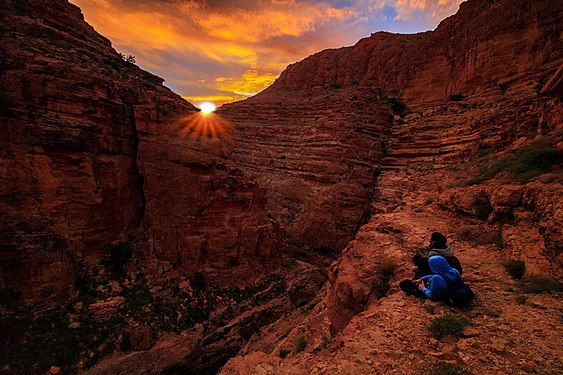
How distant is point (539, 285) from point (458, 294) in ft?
5.03

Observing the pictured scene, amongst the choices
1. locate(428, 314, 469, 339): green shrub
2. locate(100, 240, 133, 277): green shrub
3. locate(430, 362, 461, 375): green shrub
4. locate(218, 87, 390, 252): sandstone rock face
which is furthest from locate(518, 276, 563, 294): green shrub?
locate(218, 87, 390, 252): sandstone rock face

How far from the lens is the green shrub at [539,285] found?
4.76 meters

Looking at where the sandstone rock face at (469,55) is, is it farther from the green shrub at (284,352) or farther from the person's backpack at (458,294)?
the green shrub at (284,352)

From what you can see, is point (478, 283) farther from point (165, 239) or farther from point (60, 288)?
point (60, 288)

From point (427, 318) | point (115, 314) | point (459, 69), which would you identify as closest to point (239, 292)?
point (115, 314)

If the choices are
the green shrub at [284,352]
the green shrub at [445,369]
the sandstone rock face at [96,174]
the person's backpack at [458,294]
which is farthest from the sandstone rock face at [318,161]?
the green shrub at [445,369]

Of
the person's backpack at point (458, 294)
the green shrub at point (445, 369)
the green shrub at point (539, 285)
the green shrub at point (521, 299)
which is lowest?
the green shrub at point (445, 369)

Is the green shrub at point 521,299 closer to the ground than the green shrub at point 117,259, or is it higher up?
higher up

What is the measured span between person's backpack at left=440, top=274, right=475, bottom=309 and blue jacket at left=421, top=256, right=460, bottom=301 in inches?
2.5

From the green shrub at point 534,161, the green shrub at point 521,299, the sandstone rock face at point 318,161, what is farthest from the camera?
the sandstone rock face at point 318,161

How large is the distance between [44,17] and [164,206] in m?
10.7

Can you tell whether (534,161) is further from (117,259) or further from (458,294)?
(117,259)

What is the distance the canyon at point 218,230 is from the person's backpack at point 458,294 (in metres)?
0.28

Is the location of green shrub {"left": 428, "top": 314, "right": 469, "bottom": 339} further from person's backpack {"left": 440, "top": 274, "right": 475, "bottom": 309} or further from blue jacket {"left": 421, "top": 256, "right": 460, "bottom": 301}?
blue jacket {"left": 421, "top": 256, "right": 460, "bottom": 301}
